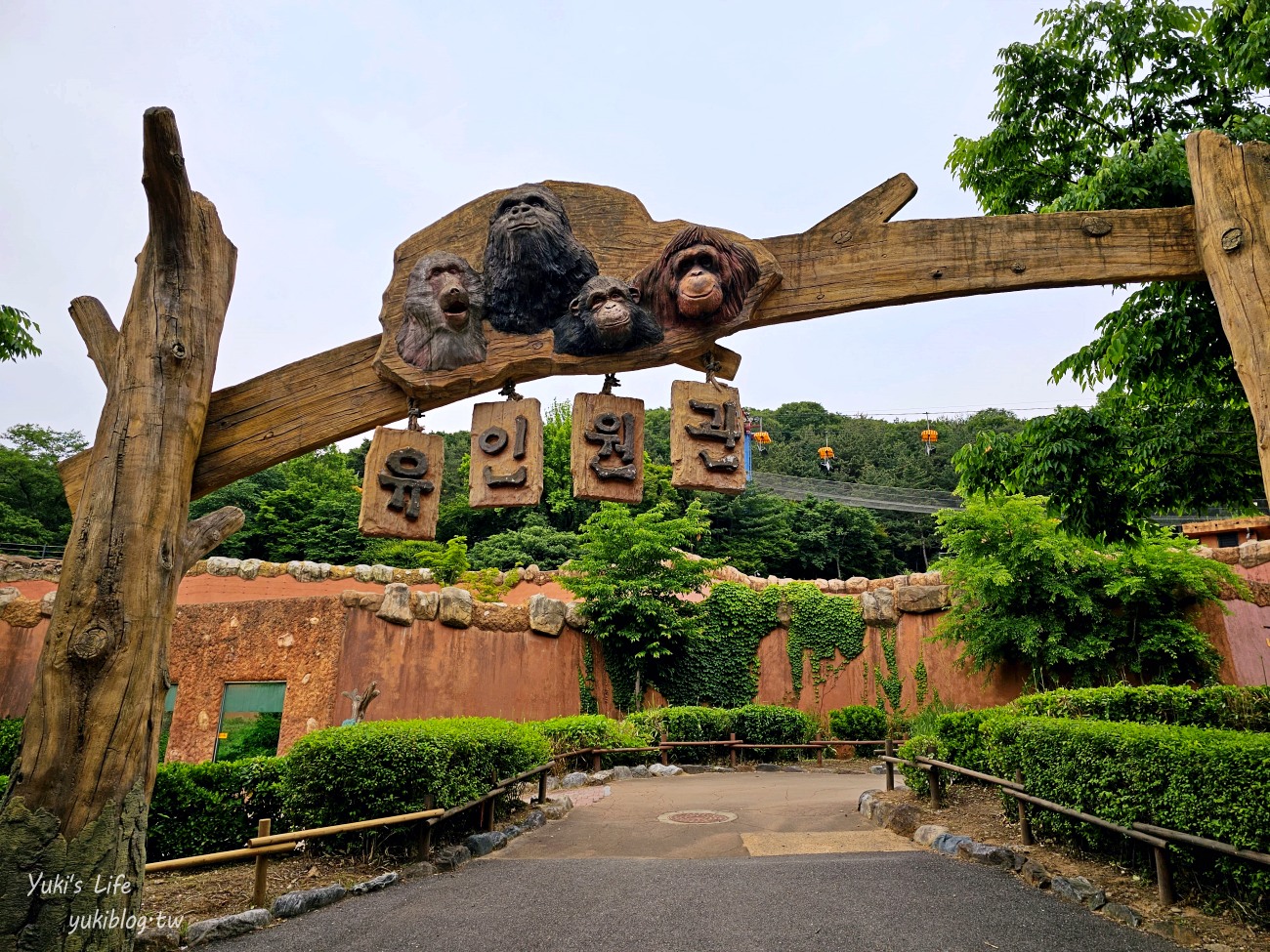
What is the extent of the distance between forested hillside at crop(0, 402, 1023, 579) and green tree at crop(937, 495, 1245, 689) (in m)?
10.4

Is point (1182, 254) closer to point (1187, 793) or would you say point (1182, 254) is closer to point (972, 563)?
point (1187, 793)

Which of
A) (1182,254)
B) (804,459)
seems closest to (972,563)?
(1182,254)

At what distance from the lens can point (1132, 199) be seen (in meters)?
6.16

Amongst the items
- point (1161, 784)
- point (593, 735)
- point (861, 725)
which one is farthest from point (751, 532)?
point (1161, 784)

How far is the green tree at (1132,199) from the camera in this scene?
225 inches

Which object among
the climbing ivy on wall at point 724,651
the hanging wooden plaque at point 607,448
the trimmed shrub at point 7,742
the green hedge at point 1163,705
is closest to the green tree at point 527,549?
the climbing ivy on wall at point 724,651

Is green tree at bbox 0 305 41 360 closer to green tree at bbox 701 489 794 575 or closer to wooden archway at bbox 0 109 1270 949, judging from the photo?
wooden archway at bbox 0 109 1270 949

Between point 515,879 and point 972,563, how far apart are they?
1060 cm

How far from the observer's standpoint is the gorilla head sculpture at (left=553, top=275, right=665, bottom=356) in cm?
338

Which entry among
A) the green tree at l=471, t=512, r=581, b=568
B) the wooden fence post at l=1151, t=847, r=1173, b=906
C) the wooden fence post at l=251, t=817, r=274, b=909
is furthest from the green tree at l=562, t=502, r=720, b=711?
the wooden fence post at l=1151, t=847, r=1173, b=906

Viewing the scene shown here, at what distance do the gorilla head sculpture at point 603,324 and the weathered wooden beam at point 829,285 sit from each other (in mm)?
54

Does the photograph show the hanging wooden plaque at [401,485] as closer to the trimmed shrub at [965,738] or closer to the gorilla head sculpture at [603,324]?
the gorilla head sculpture at [603,324]

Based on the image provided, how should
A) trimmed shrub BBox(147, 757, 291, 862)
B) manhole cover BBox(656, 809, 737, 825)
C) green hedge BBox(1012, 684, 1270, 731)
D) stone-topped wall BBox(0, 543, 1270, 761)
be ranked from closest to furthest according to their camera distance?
trimmed shrub BBox(147, 757, 291, 862)
green hedge BBox(1012, 684, 1270, 731)
manhole cover BBox(656, 809, 737, 825)
stone-topped wall BBox(0, 543, 1270, 761)

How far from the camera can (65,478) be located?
3.41 m
